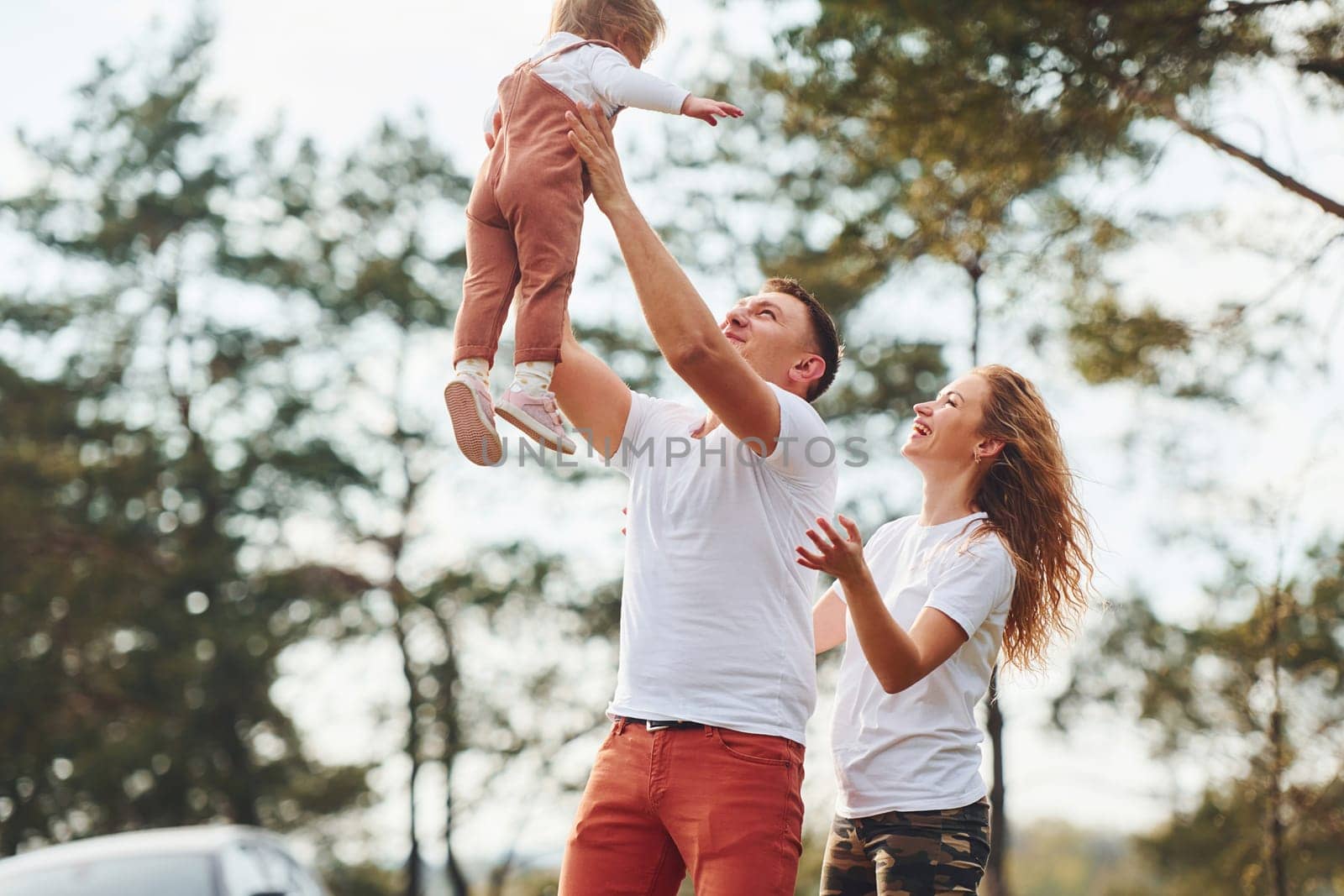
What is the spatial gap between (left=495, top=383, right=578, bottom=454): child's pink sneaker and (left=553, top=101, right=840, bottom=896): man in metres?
0.20

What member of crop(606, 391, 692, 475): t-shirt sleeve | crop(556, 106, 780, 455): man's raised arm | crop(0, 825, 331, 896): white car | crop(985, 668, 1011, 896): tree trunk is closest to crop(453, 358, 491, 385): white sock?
crop(606, 391, 692, 475): t-shirt sleeve

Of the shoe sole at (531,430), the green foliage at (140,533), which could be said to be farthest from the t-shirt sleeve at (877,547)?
the green foliage at (140,533)

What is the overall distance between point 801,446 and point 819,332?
0.51 metres

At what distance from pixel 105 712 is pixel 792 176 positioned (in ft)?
38.5

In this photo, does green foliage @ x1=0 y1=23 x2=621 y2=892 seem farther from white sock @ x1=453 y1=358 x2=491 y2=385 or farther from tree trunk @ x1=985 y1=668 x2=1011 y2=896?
white sock @ x1=453 y1=358 x2=491 y2=385

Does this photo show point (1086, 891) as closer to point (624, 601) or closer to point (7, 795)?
point (7, 795)

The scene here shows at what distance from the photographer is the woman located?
2740mm

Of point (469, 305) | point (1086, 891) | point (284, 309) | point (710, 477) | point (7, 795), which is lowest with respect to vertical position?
point (1086, 891)

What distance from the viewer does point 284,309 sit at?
19781 millimetres

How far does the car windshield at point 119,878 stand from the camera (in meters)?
5.57

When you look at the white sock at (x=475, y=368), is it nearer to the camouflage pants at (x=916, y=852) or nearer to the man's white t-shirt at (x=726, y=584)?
the man's white t-shirt at (x=726, y=584)

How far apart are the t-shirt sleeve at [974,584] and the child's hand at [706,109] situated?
3.44ft

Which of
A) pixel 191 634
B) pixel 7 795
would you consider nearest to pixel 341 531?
pixel 191 634

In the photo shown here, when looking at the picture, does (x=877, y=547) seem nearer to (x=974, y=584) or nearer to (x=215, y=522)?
(x=974, y=584)
